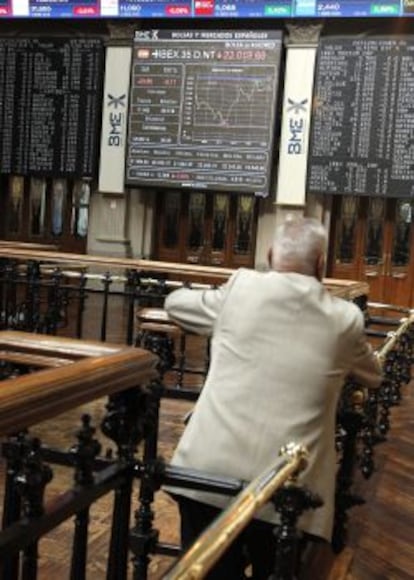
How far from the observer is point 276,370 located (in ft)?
5.60

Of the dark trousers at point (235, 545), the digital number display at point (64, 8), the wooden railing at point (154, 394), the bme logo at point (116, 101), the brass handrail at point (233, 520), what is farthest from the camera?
the bme logo at point (116, 101)

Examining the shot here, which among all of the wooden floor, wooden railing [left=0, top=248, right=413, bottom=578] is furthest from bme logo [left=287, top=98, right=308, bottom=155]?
the wooden floor

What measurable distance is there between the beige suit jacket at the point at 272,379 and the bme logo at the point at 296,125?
7.73 metres

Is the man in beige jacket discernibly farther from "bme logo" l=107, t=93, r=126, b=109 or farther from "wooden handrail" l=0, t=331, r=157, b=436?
"bme logo" l=107, t=93, r=126, b=109

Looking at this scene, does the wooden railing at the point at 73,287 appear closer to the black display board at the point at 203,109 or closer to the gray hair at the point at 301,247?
the gray hair at the point at 301,247

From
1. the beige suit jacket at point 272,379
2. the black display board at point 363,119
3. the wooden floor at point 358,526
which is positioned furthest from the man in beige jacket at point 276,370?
the black display board at point 363,119

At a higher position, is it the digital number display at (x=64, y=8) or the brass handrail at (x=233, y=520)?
the digital number display at (x=64, y=8)

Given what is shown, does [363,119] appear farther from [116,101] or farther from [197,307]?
[197,307]

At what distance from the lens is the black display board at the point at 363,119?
879cm

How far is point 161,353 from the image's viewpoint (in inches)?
113

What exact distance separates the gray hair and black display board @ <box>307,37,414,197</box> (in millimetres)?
7383

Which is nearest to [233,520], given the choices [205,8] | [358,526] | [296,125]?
[358,526]

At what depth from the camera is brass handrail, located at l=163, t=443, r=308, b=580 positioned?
868mm

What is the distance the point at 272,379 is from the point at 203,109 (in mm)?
8190
